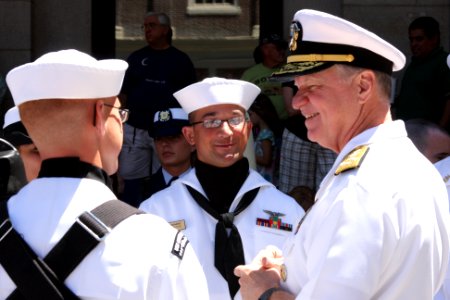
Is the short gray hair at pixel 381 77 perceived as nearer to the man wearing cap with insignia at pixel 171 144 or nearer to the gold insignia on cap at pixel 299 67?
the gold insignia on cap at pixel 299 67

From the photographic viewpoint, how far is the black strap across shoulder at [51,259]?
2.74m

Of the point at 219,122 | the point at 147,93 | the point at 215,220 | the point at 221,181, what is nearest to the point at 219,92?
the point at 219,122

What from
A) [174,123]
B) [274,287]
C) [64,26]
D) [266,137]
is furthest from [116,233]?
[64,26]

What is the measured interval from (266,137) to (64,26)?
2361 millimetres

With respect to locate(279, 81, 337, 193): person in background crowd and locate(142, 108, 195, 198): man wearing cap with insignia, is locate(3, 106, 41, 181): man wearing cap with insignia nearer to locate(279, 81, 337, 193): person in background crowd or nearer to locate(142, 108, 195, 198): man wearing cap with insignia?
locate(142, 108, 195, 198): man wearing cap with insignia

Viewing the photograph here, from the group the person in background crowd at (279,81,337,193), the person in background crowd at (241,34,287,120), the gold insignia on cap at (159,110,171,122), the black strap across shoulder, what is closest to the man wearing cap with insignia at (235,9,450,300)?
the black strap across shoulder

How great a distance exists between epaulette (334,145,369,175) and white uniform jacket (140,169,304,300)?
1.72 m

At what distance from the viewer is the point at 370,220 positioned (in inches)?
104

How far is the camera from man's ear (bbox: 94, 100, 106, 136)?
2.96m

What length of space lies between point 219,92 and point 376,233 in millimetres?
2597

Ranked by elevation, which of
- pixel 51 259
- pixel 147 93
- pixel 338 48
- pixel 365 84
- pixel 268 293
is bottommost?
pixel 268 293

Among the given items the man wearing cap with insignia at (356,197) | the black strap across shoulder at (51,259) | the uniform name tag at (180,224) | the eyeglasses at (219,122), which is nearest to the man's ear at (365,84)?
the man wearing cap with insignia at (356,197)

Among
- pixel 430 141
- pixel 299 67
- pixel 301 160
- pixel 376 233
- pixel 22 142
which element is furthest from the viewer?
pixel 301 160

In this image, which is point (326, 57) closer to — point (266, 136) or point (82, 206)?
point (82, 206)
